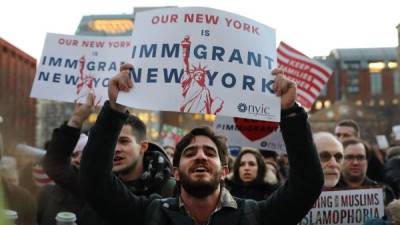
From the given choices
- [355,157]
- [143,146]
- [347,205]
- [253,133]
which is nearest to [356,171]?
[355,157]

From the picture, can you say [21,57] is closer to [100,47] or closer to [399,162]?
[100,47]

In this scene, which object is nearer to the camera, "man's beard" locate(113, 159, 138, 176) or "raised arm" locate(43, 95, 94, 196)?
"man's beard" locate(113, 159, 138, 176)

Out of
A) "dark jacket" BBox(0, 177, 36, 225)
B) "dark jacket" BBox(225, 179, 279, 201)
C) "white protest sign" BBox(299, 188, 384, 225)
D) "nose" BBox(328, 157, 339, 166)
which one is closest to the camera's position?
"dark jacket" BBox(0, 177, 36, 225)

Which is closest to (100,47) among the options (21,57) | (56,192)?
(56,192)

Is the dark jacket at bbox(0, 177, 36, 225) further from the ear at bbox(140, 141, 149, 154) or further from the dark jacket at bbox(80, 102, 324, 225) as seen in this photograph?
the dark jacket at bbox(80, 102, 324, 225)

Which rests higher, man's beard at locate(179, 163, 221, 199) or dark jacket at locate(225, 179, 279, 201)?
man's beard at locate(179, 163, 221, 199)

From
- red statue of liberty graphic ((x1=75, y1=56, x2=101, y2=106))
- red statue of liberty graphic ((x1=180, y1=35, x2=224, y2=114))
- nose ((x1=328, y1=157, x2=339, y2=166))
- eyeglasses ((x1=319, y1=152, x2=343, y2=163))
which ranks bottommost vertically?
nose ((x1=328, y1=157, x2=339, y2=166))

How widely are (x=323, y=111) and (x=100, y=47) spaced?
76193mm

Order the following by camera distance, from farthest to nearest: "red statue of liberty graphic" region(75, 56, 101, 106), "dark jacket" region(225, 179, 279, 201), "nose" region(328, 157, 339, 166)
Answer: "dark jacket" region(225, 179, 279, 201) < "red statue of liberty graphic" region(75, 56, 101, 106) < "nose" region(328, 157, 339, 166)

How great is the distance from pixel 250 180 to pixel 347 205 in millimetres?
1125

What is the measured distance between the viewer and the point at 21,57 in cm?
1263

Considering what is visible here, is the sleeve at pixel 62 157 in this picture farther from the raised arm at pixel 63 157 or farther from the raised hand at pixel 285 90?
the raised hand at pixel 285 90

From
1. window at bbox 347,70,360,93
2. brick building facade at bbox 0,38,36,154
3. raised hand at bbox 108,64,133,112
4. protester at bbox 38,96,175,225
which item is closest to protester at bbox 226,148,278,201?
protester at bbox 38,96,175,225

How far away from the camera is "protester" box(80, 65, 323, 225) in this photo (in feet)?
8.84
